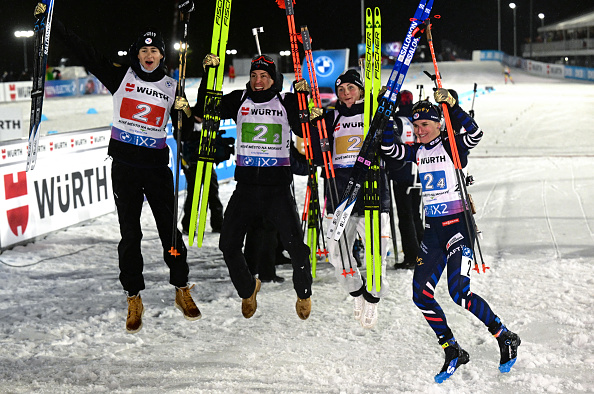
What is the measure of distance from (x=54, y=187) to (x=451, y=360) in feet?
20.2

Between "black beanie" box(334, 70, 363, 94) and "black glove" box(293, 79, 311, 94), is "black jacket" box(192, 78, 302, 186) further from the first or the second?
"black beanie" box(334, 70, 363, 94)

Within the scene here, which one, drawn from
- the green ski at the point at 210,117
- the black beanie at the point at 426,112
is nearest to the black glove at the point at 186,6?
the green ski at the point at 210,117

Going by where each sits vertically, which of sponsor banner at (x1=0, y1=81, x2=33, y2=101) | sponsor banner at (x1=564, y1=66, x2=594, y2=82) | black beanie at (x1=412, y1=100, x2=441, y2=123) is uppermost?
sponsor banner at (x1=564, y1=66, x2=594, y2=82)

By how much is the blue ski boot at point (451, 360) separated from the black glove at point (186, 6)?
3.27 metres

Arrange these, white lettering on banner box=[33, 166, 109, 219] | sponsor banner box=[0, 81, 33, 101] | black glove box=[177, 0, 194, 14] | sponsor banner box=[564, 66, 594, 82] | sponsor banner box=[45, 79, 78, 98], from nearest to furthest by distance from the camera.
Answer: black glove box=[177, 0, 194, 14], white lettering on banner box=[33, 166, 109, 219], sponsor banner box=[0, 81, 33, 101], sponsor banner box=[45, 79, 78, 98], sponsor banner box=[564, 66, 594, 82]

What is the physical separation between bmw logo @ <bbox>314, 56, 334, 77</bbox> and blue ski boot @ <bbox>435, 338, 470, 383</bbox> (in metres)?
14.6

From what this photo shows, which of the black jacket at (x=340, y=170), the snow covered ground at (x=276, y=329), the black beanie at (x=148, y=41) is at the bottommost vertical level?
the snow covered ground at (x=276, y=329)

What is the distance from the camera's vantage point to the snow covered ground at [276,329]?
4094 millimetres

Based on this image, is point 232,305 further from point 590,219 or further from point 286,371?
point 590,219

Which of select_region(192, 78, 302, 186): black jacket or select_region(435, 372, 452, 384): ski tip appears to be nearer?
select_region(435, 372, 452, 384): ski tip

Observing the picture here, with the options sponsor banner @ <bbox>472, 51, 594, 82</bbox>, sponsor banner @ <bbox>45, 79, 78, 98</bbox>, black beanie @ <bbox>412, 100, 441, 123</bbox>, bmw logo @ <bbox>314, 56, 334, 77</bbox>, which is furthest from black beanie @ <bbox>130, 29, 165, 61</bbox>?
sponsor banner @ <bbox>472, 51, 594, 82</bbox>

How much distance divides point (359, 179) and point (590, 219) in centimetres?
568

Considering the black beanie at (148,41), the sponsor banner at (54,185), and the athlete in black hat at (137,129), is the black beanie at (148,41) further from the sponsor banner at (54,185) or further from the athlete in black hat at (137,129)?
the sponsor banner at (54,185)

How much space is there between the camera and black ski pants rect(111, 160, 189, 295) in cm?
476
